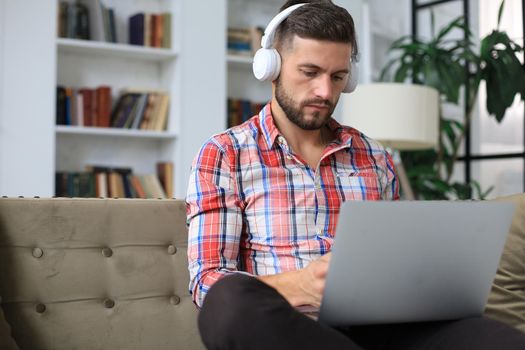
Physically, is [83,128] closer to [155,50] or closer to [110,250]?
[155,50]

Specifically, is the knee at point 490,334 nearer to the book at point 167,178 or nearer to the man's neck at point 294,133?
the man's neck at point 294,133

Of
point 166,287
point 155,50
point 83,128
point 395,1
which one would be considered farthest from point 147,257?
point 395,1

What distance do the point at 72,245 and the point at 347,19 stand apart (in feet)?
2.63

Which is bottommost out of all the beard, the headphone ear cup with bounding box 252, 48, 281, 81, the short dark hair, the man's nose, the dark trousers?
the dark trousers

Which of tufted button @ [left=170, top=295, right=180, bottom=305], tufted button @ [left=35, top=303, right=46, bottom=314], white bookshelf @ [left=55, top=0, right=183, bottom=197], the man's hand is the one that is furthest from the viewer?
white bookshelf @ [left=55, top=0, right=183, bottom=197]

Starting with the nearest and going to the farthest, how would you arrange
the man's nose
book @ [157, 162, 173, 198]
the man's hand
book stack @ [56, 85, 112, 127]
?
the man's hand, the man's nose, book stack @ [56, 85, 112, 127], book @ [157, 162, 173, 198]

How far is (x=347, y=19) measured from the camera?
1.67 m

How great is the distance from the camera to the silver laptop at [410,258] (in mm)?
1146

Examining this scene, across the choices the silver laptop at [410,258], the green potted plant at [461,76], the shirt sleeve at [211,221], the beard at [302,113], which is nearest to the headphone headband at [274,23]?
the beard at [302,113]

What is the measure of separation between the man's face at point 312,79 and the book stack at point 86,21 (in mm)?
2641

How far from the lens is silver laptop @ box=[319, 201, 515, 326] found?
3.76ft

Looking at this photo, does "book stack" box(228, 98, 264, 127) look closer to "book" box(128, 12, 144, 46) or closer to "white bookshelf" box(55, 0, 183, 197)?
"white bookshelf" box(55, 0, 183, 197)

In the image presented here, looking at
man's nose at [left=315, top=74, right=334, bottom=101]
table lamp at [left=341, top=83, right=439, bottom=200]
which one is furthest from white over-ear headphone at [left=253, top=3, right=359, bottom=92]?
table lamp at [left=341, top=83, right=439, bottom=200]

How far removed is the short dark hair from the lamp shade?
1.77m
